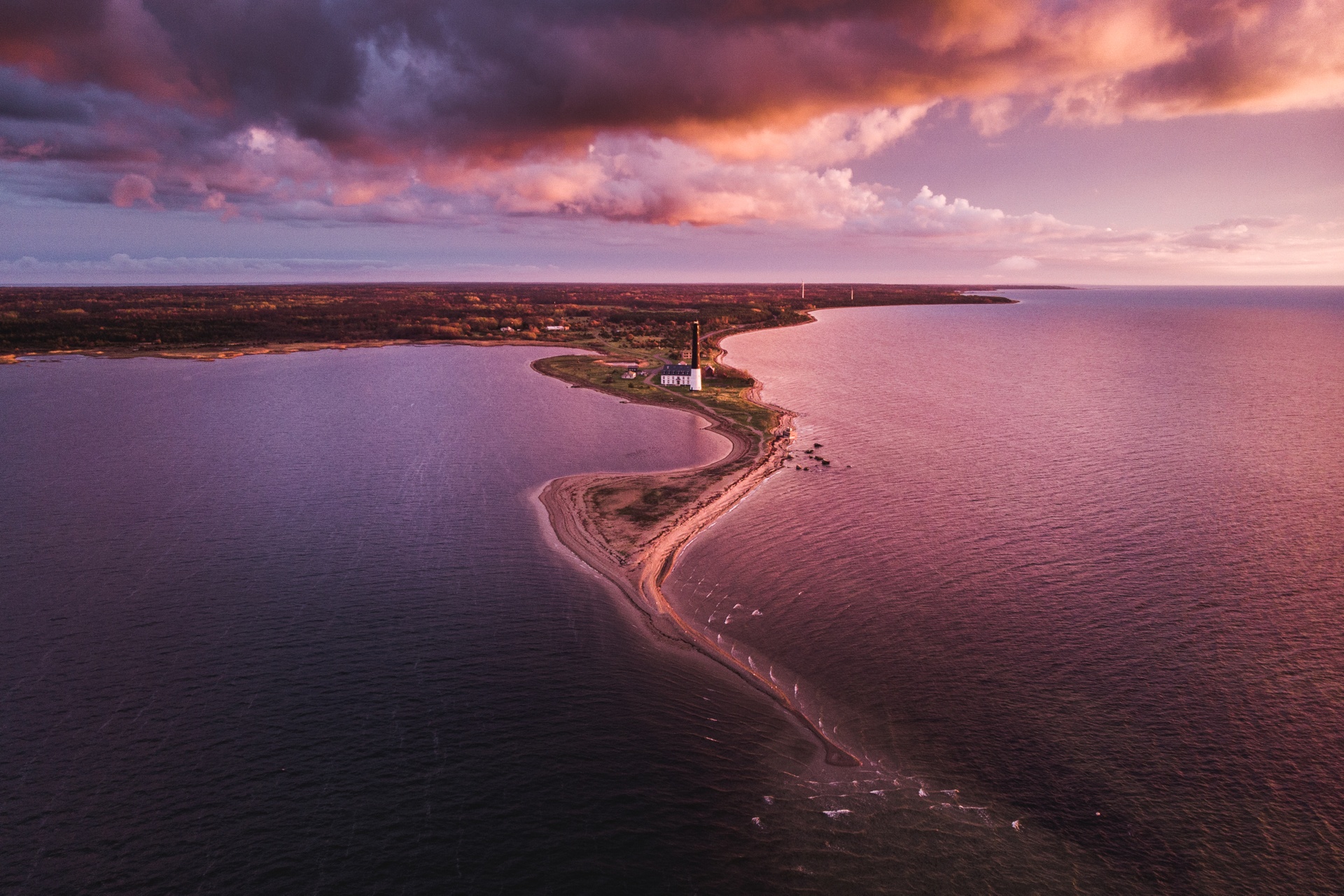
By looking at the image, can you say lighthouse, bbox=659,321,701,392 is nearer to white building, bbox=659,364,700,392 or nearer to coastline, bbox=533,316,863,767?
white building, bbox=659,364,700,392

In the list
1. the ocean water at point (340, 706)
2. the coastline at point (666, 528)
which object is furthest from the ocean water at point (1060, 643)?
the ocean water at point (340, 706)

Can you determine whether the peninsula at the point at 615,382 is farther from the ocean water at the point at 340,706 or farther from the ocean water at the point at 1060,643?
the ocean water at the point at 340,706

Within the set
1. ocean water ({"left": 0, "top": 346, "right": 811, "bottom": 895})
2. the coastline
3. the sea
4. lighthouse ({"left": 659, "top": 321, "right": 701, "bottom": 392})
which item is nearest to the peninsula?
the coastline


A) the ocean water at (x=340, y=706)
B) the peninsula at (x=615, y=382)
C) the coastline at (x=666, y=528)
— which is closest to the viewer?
the ocean water at (x=340, y=706)

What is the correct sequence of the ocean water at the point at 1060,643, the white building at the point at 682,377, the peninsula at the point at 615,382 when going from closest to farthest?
1. the ocean water at the point at 1060,643
2. the peninsula at the point at 615,382
3. the white building at the point at 682,377

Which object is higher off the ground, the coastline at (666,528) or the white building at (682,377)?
the white building at (682,377)

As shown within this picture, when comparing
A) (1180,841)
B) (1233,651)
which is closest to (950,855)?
(1180,841)

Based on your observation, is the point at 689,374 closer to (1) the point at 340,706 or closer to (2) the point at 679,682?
(2) the point at 679,682
